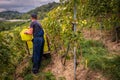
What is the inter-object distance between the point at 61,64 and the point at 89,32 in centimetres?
421

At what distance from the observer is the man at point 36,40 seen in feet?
30.0

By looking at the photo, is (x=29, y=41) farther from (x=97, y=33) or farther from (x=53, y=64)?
(x=97, y=33)

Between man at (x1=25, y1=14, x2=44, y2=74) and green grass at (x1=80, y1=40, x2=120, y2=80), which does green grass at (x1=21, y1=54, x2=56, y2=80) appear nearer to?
man at (x1=25, y1=14, x2=44, y2=74)

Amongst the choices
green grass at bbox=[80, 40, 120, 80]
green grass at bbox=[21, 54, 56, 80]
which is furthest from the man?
green grass at bbox=[80, 40, 120, 80]

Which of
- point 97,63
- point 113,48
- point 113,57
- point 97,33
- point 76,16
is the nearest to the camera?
point 76,16

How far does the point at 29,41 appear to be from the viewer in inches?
382

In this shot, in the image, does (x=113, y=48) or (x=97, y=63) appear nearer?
(x=97, y=63)

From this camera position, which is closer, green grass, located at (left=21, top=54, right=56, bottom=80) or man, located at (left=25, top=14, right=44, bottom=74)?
green grass, located at (left=21, top=54, right=56, bottom=80)

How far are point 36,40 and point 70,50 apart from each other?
1371mm

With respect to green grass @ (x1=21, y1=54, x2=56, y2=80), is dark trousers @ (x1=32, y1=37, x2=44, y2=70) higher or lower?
higher

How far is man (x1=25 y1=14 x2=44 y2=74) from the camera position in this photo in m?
9.14

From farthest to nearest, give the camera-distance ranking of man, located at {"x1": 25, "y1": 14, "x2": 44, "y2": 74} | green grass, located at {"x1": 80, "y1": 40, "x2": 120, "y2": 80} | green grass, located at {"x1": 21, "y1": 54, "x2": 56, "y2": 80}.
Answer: man, located at {"x1": 25, "y1": 14, "x2": 44, "y2": 74} < green grass, located at {"x1": 21, "y1": 54, "x2": 56, "y2": 80} < green grass, located at {"x1": 80, "y1": 40, "x2": 120, "y2": 80}

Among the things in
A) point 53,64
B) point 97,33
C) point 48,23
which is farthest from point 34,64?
point 97,33

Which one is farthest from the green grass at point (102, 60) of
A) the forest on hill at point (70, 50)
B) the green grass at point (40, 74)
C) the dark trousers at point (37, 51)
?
the dark trousers at point (37, 51)
